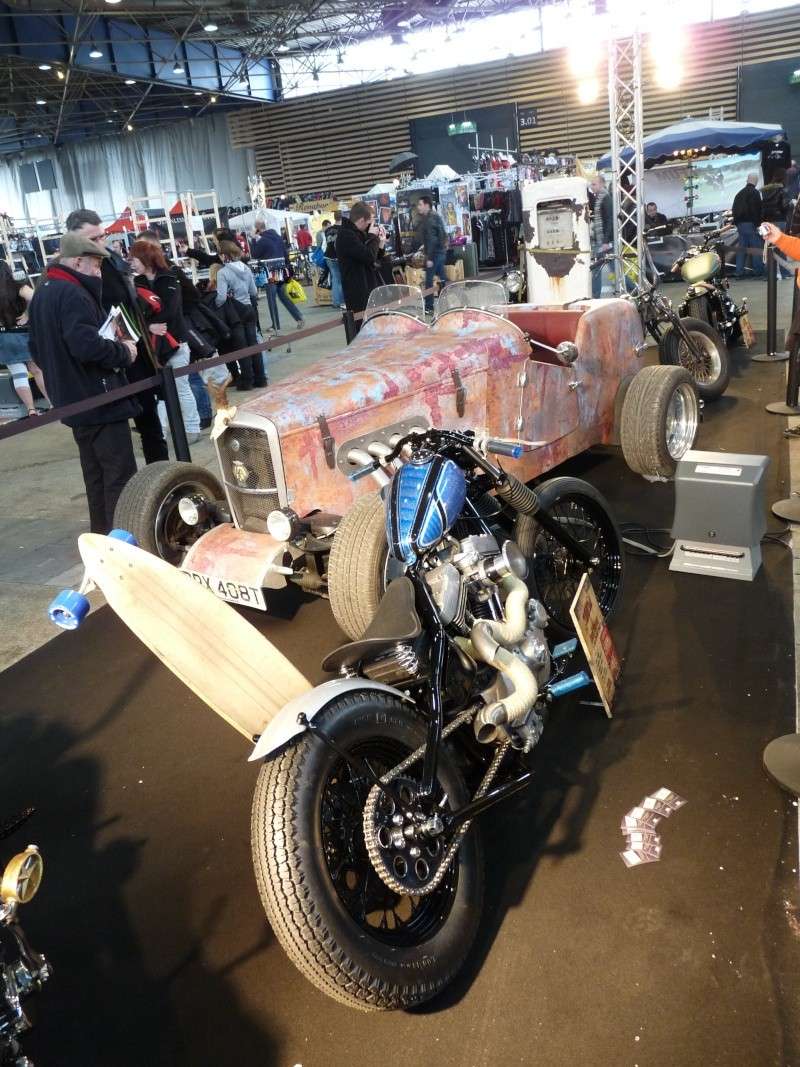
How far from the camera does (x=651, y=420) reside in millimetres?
4871

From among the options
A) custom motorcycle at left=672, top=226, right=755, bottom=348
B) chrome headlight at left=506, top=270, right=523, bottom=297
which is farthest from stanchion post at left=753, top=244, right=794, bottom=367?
chrome headlight at left=506, top=270, right=523, bottom=297

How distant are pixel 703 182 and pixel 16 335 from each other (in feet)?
44.8

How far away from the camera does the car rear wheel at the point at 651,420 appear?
16.0 feet

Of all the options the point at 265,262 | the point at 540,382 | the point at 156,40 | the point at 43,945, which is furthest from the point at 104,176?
the point at 43,945

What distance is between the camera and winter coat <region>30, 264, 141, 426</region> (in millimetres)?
4465

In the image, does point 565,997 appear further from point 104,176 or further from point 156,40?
point 104,176

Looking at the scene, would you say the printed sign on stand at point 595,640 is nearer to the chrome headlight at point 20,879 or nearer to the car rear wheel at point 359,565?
the car rear wheel at point 359,565

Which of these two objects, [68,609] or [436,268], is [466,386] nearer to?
[68,609]

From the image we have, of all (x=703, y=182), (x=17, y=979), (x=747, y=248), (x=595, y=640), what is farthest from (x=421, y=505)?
(x=703, y=182)

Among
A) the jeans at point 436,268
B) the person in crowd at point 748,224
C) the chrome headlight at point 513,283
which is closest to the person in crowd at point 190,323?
the chrome headlight at point 513,283

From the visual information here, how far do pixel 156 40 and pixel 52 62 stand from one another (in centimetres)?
406

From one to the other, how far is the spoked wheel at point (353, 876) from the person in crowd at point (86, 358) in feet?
10.3

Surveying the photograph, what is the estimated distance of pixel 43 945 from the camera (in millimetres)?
2400

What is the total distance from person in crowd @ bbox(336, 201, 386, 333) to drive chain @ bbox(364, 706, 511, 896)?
6.73 m
